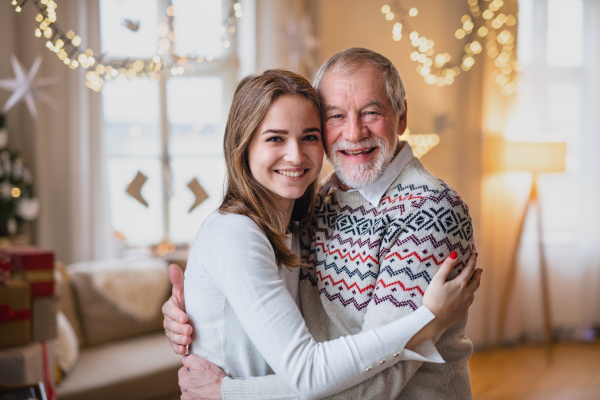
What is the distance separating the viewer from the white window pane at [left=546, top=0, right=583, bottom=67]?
4699 millimetres

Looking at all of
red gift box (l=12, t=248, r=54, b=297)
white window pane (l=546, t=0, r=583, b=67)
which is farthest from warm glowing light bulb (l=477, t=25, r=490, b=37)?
red gift box (l=12, t=248, r=54, b=297)

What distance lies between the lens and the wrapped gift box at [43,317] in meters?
2.21

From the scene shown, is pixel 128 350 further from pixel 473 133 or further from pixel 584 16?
pixel 584 16

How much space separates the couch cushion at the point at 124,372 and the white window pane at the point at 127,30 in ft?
8.14

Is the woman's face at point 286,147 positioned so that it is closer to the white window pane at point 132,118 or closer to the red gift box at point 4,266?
the red gift box at point 4,266

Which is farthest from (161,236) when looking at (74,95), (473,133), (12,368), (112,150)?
(473,133)

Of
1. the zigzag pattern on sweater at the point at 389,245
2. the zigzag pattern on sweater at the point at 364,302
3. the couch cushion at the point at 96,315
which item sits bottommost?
the couch cushion at the point at 96,315

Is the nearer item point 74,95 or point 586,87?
point 74,95

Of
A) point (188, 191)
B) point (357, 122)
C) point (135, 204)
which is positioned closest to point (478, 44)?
point (188, 191)

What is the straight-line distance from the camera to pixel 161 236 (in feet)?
15.2

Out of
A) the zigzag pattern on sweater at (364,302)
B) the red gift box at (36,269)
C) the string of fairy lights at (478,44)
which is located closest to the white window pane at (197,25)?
the string of fairy lights at (478,44)

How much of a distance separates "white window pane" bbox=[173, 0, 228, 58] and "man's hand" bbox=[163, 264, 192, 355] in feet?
10.4

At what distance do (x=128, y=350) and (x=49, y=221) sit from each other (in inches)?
66.3

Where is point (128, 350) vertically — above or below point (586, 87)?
below
